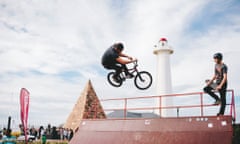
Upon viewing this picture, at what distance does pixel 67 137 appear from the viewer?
22.3 meters

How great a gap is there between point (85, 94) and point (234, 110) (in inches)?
732

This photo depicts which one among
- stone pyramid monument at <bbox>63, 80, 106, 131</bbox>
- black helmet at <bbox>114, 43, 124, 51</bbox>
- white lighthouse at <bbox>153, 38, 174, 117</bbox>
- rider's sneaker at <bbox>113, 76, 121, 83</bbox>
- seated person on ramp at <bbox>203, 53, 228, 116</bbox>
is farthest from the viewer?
white lighthouse at <bbox>153, 38, 174, 117</bbox>

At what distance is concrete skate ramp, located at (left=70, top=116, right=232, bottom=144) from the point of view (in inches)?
392

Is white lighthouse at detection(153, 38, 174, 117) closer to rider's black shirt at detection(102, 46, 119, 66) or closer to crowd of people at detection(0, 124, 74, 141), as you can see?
crowd of people at detection(0, 124, 74, 141)

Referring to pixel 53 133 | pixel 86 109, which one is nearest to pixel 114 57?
pixel 53 133

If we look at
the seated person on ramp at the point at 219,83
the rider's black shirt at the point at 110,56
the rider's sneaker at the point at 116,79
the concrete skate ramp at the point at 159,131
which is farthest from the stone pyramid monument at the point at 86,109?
the rider's black shirt at the point at 110,56

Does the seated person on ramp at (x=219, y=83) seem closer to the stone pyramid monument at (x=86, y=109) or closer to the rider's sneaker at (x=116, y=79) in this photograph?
the rider's sneaker at (x=116, y=79)

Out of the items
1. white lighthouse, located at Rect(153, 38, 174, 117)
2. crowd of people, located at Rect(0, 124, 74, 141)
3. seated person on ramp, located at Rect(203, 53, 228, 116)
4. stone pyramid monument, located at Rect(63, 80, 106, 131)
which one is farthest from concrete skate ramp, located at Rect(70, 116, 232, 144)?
white lighthouse, located at Rect(153, 38, 174, 117)

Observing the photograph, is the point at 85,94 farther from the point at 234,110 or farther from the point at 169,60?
the point at 234,110

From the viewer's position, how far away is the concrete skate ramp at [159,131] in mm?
9953

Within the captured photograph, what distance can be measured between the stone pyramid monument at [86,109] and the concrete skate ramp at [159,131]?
42.5 feet

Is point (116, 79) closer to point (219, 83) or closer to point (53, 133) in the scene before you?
point (219, 83)

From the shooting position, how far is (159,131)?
11102 millimetres

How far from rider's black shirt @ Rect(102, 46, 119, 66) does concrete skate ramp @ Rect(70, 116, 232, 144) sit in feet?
11.8
